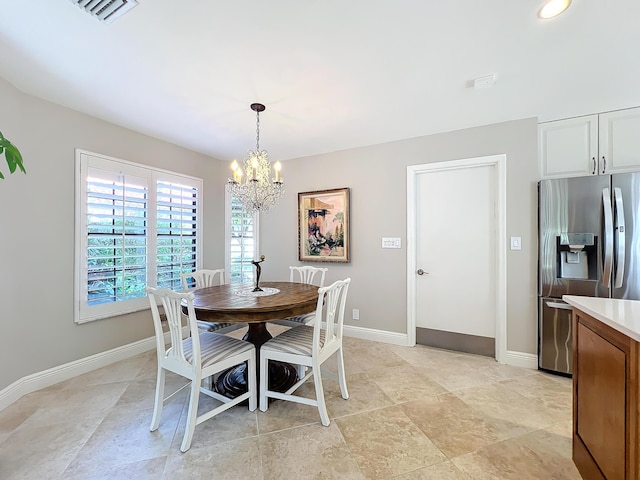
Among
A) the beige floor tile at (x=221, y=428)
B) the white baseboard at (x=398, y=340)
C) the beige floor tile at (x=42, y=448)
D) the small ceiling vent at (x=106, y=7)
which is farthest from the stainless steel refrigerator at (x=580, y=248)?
the beige floor tile at (x=42, y=448)

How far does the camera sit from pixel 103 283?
2.72 meters

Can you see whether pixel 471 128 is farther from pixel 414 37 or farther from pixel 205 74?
pixel 205 74

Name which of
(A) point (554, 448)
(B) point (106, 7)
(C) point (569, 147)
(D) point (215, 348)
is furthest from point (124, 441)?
(C) point (569, 147)

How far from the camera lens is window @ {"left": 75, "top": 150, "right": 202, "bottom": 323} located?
103 inches

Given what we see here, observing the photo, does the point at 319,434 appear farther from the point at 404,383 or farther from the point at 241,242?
the point at 241,242

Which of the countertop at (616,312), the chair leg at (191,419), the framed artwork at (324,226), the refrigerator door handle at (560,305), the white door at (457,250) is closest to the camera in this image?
the countertop at (616,312)

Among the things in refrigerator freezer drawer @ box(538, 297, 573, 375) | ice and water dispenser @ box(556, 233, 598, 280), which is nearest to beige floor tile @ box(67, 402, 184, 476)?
refrigerator freezer drawer @ box(538, 297, 573, 375)

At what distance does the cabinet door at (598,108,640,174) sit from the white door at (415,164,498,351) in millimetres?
874

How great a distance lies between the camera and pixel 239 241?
13.8 ft

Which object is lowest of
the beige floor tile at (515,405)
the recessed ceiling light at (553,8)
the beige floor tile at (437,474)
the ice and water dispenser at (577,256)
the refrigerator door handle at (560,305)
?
the beige floor tile at (437,474)

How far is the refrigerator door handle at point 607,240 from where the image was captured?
2230 millimetres

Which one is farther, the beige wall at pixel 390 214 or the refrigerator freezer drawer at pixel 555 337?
the beige wall at pixel 390 214

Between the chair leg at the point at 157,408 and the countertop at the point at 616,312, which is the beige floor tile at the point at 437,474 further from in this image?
the chair leg at the point at 157,408

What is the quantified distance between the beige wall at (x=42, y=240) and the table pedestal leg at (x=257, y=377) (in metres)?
1.40
